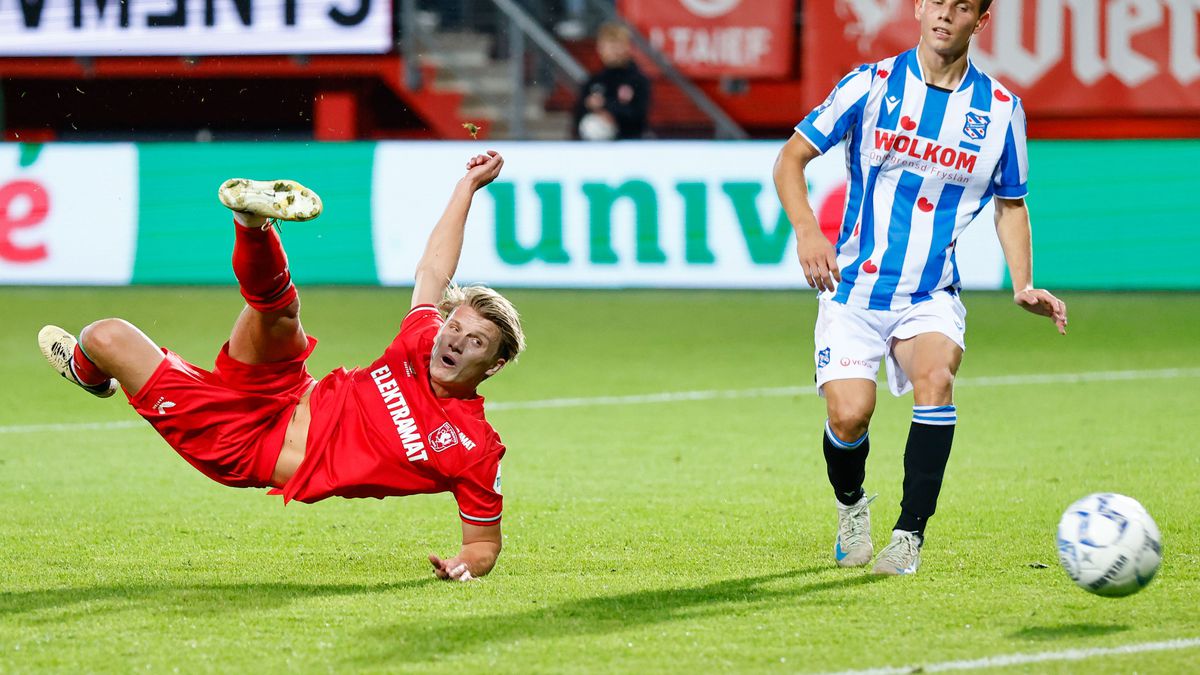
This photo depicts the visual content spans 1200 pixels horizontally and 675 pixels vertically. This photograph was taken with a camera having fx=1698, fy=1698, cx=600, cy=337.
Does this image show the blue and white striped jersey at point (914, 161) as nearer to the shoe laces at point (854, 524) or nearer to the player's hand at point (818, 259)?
the player's hand at point (818, 259)

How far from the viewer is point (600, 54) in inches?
627

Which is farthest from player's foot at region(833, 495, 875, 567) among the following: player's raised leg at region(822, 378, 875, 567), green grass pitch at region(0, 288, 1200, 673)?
green grass pitch at region(0, 288, 1200, 673)

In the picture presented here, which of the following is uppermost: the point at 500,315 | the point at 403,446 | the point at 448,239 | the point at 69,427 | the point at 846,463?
the point at 448,239

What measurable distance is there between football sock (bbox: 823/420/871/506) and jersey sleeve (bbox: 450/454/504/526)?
45.2 inches

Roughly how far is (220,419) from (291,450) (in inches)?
9.5

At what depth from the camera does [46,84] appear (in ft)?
63.6

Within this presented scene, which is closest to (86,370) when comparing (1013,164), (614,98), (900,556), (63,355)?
(63,355)

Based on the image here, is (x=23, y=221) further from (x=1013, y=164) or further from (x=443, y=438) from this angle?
(x=1013, y=164)

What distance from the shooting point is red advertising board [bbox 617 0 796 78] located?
1689 cm

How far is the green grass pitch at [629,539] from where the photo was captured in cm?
438

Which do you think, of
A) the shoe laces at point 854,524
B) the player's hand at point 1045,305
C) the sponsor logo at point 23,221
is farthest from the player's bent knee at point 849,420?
the sponsor logo at point 23,221

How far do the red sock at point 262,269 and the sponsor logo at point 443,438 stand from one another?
66 cm

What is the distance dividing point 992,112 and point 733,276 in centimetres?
838

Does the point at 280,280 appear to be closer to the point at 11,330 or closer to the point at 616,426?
the point at 616,426
